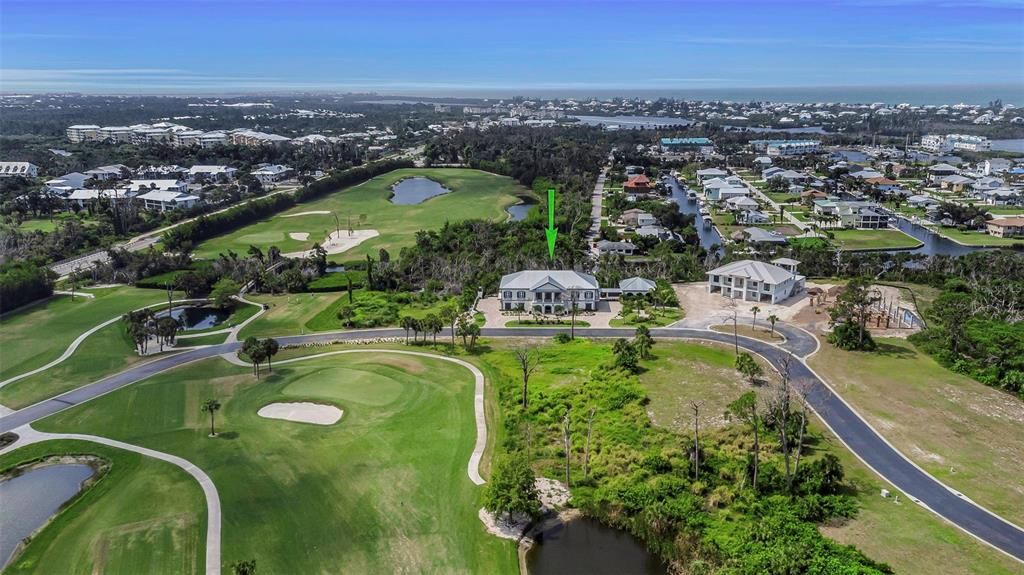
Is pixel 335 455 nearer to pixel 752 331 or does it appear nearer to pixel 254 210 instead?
pixel 752 331

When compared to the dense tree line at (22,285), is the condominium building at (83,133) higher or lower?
higher

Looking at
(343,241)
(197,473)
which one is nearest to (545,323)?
(197,473)

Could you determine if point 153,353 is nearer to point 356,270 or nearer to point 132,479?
point 132,479

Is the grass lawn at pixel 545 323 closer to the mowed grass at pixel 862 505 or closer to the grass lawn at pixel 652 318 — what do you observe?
the grass lawn at pixel 652 318

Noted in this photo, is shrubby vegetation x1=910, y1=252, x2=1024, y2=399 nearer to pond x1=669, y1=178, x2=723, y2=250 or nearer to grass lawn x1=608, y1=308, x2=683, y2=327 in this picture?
grass lawn x1=608, y1=308, x2=683, y2=327

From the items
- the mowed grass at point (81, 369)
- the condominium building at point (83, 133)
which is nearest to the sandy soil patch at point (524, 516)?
the mowed grass at point (81, 369)

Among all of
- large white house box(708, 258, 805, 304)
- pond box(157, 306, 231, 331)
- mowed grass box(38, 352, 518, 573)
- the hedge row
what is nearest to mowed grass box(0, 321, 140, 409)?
mowed grass box(38, 352, 518, 573)
